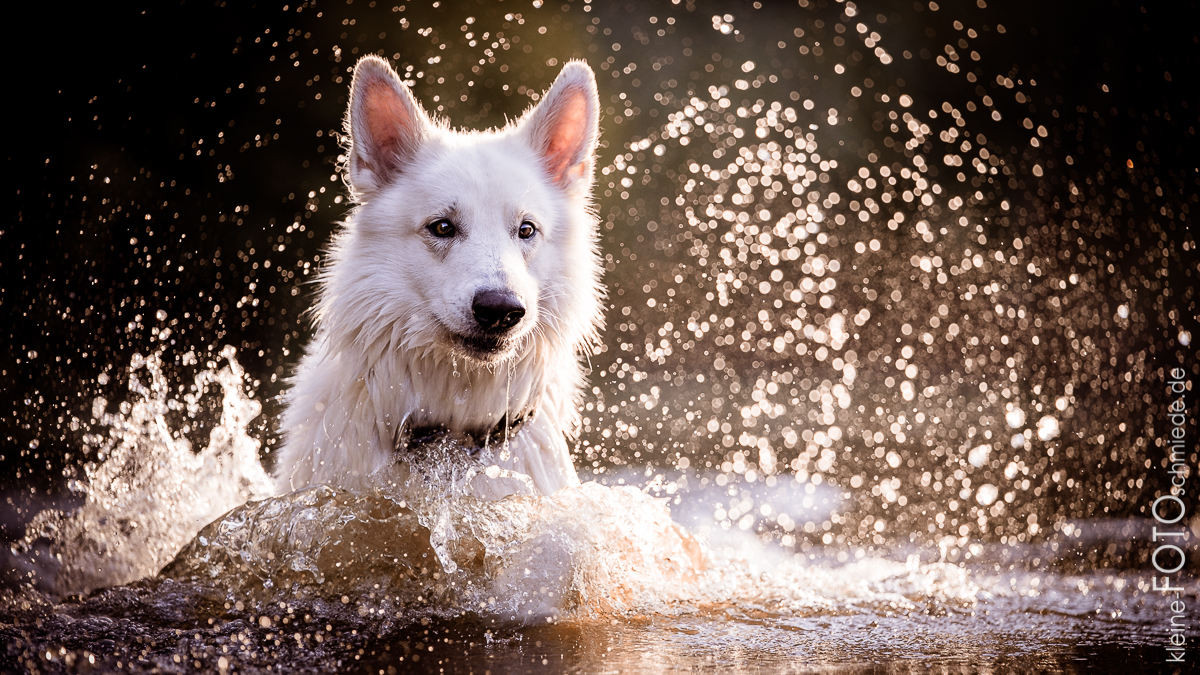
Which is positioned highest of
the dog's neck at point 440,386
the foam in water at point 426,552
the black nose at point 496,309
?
the black nose at point 496,309

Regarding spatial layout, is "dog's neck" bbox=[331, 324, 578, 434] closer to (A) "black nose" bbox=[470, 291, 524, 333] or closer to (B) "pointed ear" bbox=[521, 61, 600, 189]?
(A) "black nose" bbox=[470, 291, 524, 333]

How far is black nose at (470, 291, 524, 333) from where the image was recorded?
3.04 metres

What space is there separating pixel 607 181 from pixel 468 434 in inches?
219

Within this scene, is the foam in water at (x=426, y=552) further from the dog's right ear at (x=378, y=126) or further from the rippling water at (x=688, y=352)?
the dog's right ear at (x=378, y=126)

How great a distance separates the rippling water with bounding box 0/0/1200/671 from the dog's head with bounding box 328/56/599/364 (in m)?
0.57

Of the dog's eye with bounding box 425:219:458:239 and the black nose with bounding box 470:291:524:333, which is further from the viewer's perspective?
the dog's eye with bounding box 425:219:458:239

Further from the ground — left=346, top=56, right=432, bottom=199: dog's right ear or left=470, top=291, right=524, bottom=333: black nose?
left=346, top=56, right=432, bottom=199: dog's right ear

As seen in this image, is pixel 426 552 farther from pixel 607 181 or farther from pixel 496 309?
pixel 607 181

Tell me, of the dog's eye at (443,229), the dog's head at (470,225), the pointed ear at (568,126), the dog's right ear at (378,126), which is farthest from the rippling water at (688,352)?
the pointed ear at (568,126)

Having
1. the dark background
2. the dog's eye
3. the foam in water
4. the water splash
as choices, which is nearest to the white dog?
the dog's eye

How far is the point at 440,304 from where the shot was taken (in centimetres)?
321

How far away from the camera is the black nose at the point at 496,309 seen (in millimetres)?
3037

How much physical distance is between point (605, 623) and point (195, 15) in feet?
21.2

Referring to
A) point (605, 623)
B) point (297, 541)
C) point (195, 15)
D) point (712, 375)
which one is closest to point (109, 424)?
point (297, 541)
